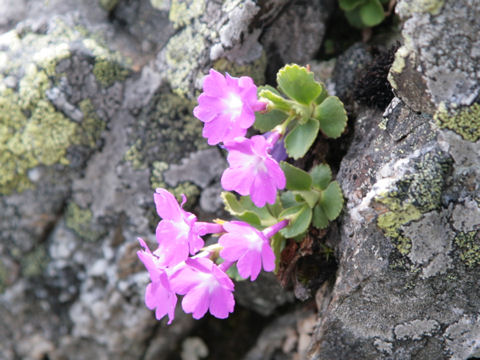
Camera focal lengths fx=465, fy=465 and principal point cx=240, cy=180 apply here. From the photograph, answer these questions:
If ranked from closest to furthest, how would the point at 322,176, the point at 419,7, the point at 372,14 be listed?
the point at 419,7 → the point at 322,176 → the point at 372,14

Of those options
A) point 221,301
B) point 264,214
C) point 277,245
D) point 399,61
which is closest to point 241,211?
point 264,214

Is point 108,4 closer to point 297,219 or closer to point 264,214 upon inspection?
point 264,214

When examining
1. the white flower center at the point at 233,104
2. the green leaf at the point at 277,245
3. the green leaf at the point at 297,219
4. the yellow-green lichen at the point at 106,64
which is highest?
the yellow-green lichen at the point at 106,64

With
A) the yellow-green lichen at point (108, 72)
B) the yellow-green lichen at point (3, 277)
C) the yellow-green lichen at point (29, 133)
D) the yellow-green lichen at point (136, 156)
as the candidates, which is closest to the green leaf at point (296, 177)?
the yellow-green lichen at point (136, 156)

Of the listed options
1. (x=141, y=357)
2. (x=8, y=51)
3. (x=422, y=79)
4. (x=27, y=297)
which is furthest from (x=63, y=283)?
(x=422, y=79)

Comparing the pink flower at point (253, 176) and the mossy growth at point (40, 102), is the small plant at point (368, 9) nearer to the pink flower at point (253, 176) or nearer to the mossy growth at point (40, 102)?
the pink flower at point (253, 176)

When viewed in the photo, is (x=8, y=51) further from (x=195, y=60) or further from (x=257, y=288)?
(x=257, y=288)
